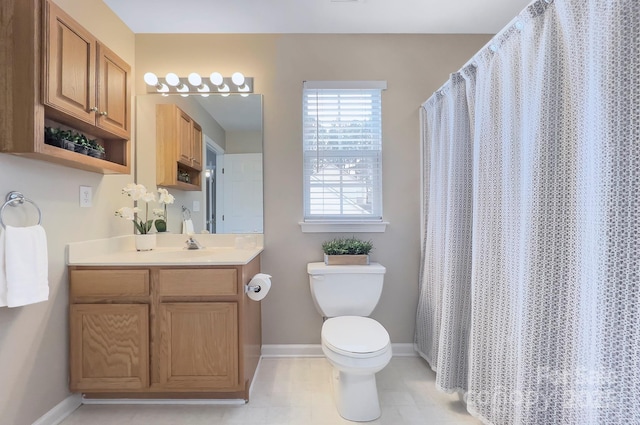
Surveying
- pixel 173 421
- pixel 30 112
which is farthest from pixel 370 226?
pixel 30 112

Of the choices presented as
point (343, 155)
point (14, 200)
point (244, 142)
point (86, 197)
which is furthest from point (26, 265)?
point (343, 155)

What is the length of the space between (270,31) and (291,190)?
3.86 ft

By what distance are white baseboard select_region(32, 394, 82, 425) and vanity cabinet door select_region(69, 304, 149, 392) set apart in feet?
0.30

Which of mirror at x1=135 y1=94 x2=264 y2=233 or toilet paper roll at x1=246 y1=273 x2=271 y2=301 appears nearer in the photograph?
toilet paper roll at x1=246 y1=273 x2=271 y2=301

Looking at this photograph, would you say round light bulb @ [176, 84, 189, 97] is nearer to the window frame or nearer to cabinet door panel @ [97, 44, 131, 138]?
cabinet door panel @ [97, 44, 131, 138]

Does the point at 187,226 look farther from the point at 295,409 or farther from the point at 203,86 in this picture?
the point at 295,409

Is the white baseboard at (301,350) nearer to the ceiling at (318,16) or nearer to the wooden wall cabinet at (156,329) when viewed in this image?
the wooden wall cabinet at (156,329)

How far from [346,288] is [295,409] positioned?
0.74 m

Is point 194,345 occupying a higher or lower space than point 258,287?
lower

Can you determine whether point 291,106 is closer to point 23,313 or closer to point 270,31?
point 270,31

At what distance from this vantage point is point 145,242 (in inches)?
84.8

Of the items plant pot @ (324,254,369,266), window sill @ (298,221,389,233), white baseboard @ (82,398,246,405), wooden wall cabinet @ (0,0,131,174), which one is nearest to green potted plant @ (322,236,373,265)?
plant pot @ (324,254,369,266)

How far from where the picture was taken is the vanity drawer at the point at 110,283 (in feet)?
5.47

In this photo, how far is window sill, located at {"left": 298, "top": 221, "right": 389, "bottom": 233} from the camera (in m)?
2.30
